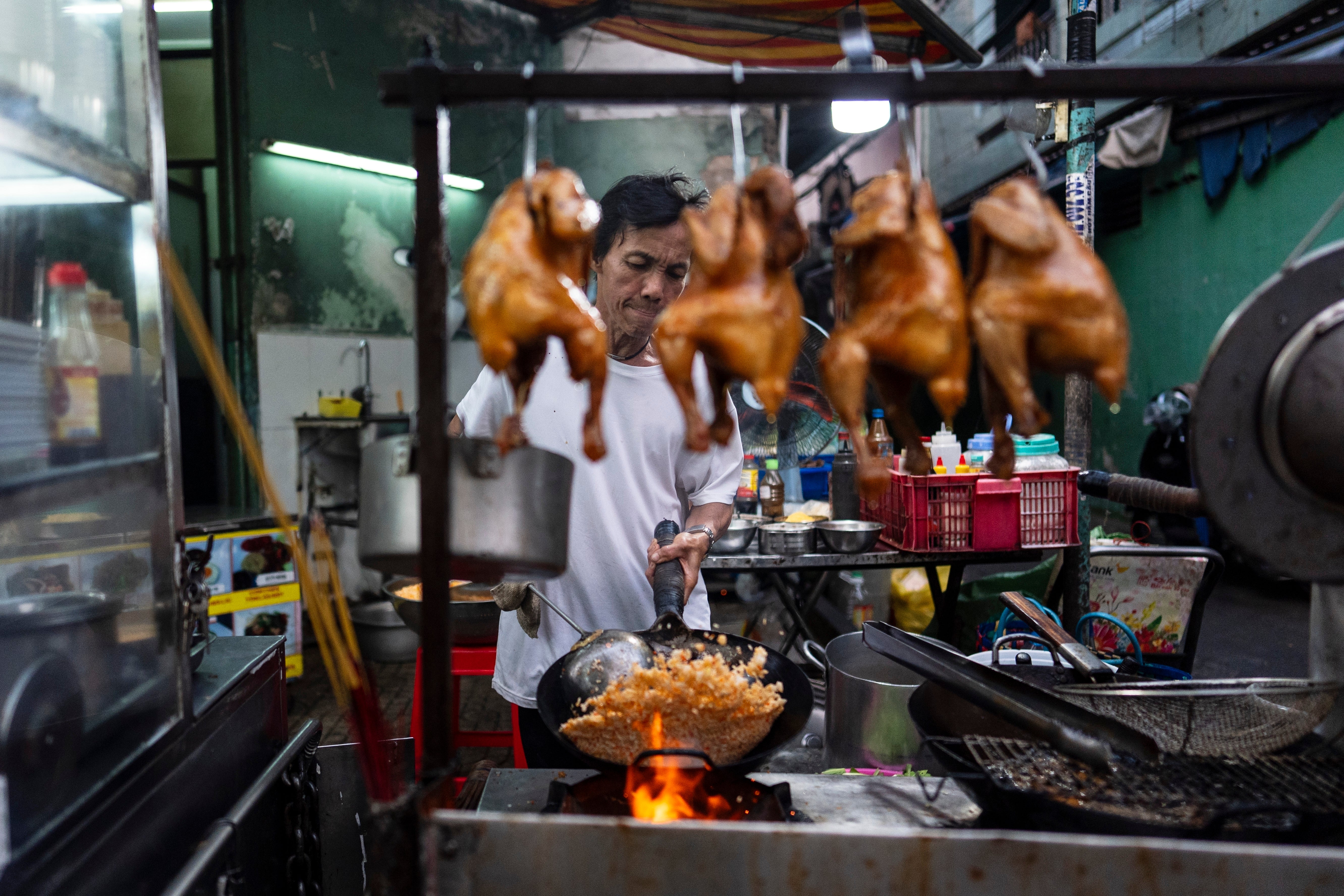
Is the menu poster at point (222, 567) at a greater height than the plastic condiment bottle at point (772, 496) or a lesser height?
lesser

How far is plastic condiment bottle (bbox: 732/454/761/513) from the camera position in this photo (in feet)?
15.7

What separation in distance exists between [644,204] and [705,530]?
995 mm

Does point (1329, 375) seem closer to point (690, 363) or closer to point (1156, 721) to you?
point (1156, 721)

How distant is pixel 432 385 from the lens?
1180 millimetres

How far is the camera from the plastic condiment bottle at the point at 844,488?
174 inches

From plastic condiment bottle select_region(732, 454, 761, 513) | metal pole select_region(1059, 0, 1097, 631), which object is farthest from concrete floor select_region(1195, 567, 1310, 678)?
plastic condiment bottle select_region(732, 454, 761, 513)

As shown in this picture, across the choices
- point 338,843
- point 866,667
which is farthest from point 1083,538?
point 338,843

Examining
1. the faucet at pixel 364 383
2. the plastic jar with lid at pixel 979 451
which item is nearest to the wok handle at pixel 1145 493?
the plastic jar with lid at pixel 979 451

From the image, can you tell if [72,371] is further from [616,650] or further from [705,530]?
[705,530]

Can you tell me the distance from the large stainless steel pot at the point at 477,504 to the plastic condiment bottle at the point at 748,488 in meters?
3.50

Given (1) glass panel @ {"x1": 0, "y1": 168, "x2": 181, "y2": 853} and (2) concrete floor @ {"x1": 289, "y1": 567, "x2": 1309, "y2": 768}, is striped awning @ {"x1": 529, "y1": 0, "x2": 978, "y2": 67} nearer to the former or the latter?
(2) concrete floor @ {"x1": 289, "y1": 567, "x2": 1309, "y2": 768}

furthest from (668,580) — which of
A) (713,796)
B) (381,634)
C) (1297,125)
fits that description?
(1297,125)

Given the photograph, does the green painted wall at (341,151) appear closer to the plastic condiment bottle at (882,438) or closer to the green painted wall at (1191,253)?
the plastic condiment bottle at (882,438)

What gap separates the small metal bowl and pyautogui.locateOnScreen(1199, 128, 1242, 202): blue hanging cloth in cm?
672
